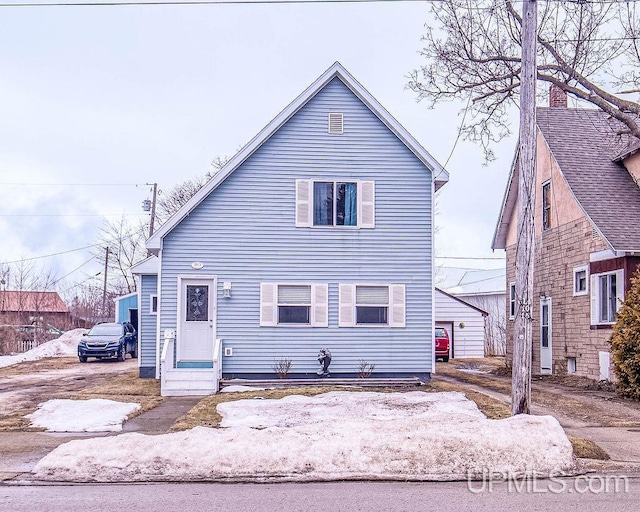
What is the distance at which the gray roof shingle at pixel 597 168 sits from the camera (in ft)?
62.0

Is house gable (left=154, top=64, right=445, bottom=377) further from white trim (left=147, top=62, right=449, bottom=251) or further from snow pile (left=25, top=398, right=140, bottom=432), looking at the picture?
snow pile (left=25, top=398, right=140, bottom=432)

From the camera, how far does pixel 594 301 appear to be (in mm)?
19797

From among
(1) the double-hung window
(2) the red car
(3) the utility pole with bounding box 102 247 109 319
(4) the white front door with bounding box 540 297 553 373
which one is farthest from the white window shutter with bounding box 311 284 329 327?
(3) the utility pole with bounding box 102 247 109 319

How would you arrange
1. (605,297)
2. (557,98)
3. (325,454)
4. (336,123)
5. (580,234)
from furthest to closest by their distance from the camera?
(557,98) < (580,234) < (605,297) < (336,123) < (325,454)

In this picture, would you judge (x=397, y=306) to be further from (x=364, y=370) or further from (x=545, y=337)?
(x=545, y=337)

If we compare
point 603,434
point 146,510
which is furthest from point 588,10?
point 146,510

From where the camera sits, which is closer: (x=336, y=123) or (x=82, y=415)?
(x=82, y=415)

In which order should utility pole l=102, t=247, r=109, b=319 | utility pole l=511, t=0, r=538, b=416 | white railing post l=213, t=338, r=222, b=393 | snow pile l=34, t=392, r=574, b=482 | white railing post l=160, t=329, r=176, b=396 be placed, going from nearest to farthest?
snow pile l=34, t=392, r=574, b=482, utility pole l=511, t=0, r=538, b=416, white railing post l=160, t=329, r=176, b=396, white railing post l=213, t=338, r=222, b=393, utility pole l=102, t=247, r=109, b=319

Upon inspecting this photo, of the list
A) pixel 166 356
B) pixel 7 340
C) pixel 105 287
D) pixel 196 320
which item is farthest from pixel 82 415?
pixel 105 287

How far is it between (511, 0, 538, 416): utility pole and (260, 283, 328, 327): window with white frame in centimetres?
776

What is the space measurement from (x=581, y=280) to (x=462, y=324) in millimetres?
16364

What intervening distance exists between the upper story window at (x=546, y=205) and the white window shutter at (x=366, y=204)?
6.90 meters

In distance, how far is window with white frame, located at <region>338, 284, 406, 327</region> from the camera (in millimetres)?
18953

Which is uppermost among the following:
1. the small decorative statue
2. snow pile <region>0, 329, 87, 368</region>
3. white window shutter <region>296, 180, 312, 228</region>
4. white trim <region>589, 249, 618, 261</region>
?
white window shutter <region>296, 180, 312, 228</region>
